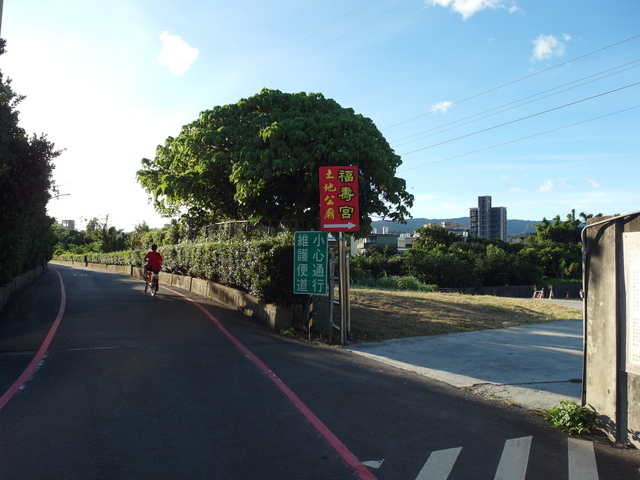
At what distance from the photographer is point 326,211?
32.8ft

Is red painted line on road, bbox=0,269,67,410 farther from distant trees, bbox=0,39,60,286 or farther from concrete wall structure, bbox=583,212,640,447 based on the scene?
concrete wall structure, bbox=583,212,640,447

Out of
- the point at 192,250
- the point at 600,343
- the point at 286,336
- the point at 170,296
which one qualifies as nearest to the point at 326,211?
the point at 286,336

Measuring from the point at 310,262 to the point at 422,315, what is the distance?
4.41m

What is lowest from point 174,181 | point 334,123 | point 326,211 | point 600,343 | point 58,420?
point 58,420

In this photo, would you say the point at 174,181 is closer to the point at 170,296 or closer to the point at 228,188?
the point at 228,188

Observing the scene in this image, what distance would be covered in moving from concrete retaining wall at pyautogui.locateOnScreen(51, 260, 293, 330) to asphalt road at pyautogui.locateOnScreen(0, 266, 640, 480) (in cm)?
182

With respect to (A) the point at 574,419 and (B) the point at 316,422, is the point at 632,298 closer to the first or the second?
(A) the point at 574,419

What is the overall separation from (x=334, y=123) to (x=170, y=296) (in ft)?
26.1

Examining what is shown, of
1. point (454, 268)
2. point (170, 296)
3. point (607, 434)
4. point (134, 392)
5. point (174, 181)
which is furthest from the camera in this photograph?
point (454, 268)

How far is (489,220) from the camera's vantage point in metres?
148

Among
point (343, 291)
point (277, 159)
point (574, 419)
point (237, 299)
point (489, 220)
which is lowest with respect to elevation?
point (574, 419)

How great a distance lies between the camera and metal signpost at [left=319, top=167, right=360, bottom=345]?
996 cm

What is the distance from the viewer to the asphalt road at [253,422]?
4.30 metres

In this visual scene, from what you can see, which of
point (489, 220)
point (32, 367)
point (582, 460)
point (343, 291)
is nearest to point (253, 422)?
point (582, 460)
